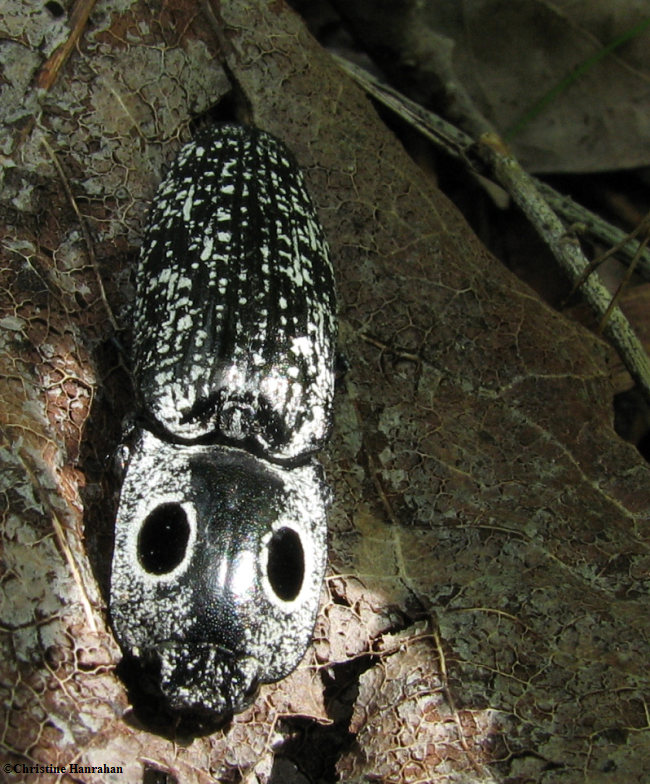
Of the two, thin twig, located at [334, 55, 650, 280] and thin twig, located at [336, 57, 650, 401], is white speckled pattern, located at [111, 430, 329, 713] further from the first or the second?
thin twig, located at [334, 55, 650, 280]

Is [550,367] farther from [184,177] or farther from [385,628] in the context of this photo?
[184,177]

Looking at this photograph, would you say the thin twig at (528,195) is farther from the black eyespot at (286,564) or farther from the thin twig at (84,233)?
the black eyespot at (286,564)

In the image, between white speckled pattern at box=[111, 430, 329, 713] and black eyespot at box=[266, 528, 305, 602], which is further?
black eyespot at box=[266, 528, 305, 602]

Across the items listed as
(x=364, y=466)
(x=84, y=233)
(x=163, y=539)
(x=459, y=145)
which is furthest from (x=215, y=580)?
(x=459, y=145)

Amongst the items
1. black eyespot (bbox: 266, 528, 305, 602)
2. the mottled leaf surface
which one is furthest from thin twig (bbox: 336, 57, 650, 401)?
black eyespot (bbox: 266, 528, 305, 602)

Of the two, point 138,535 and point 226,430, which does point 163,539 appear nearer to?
point 138,535

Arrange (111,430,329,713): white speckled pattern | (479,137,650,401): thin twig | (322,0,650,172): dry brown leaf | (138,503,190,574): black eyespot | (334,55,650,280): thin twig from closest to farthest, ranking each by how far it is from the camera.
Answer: (111,430,329,713): white speckled pattern, (138,503,190,574): black eyespot, (479,137,650,401): thin twig, (334,55,650,280): thin twig, (322,0,650,172): dry brown leaf
